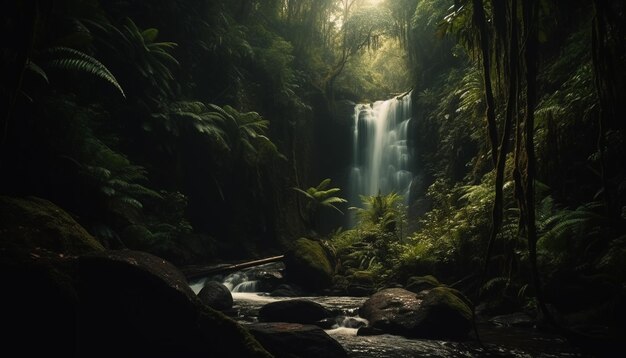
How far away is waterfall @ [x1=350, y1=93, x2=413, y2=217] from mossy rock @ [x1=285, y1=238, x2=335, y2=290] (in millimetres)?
6520

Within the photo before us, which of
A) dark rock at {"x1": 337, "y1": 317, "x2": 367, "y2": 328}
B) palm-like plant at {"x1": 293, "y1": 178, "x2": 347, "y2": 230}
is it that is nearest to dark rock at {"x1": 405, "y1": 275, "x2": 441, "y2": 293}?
dark rock at {"x1": 337, "y1": 317, "x2": 367, "y2": 328}

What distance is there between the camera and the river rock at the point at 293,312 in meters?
5.72

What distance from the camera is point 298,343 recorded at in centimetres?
423

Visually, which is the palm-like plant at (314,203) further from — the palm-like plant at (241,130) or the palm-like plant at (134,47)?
the palm-like plant at (134,47)

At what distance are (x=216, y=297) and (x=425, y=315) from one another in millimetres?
3523

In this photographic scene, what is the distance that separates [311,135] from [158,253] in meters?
10.1

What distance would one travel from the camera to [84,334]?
131 inches

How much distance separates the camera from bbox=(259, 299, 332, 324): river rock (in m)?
5.72

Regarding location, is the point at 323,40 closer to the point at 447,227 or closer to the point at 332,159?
the point at 332,159

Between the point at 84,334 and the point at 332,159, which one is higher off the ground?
the point at 332,159

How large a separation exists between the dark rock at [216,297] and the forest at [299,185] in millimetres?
43

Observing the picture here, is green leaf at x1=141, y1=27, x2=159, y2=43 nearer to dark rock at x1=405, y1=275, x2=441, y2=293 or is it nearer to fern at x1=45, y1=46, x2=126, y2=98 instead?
fern at x1=45, y1=46, x2=126, y2=98

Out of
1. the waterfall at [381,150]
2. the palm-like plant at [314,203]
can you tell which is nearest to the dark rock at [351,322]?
the palm-like plant at [314,203]

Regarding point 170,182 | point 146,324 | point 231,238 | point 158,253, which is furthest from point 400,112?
point 146,324
